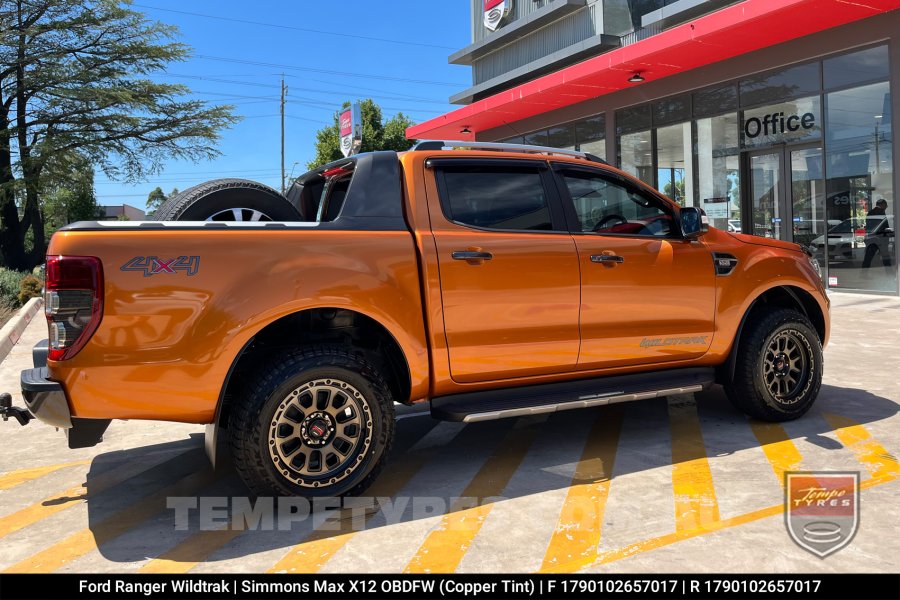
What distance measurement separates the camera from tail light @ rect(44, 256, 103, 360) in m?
3.33

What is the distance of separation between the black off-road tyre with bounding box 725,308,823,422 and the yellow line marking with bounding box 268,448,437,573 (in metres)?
2.45

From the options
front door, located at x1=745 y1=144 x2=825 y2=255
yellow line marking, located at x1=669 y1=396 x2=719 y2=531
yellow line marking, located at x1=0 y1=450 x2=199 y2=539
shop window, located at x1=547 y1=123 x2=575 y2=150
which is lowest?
yellow line marking, located at x1=669 y1=396 x2=719 y2=531

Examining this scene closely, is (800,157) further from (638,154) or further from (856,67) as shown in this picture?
(638,154)

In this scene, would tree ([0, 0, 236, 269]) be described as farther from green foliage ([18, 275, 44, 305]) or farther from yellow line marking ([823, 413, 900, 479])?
yellow line marking ([823, 413, 900, 479])

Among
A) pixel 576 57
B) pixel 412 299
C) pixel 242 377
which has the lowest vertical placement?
pixel 242 377

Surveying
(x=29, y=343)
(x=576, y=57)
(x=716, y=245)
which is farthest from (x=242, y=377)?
(x=576, y=57)

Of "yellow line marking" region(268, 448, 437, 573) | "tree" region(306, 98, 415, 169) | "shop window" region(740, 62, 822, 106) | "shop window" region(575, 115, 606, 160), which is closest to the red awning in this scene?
"shop window" region(740, 62, 822, 106)

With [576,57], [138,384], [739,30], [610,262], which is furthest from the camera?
[576,57]

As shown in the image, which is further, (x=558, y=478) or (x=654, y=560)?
(x=558, y=478)

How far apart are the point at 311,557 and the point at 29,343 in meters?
10.1

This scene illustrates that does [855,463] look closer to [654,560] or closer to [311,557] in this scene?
[654,560]

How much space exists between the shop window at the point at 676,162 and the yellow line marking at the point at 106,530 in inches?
566

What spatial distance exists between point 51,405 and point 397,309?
171 cm

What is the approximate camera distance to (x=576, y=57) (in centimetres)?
1900
